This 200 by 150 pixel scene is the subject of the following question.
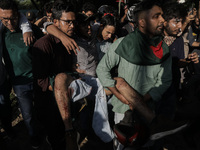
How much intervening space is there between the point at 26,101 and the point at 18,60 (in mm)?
743

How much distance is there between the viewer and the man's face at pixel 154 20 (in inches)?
78.8

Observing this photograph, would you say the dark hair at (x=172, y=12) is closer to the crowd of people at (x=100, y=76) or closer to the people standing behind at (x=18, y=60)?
the crowd of people at (x=100, y=76)

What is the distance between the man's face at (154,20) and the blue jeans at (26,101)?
2.24 metres

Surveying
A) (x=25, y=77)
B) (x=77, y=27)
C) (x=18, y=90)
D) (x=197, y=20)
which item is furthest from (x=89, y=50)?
(x=197, y=20)

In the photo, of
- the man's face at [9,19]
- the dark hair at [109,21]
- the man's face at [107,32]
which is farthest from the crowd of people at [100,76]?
the dark hair at [109,21]

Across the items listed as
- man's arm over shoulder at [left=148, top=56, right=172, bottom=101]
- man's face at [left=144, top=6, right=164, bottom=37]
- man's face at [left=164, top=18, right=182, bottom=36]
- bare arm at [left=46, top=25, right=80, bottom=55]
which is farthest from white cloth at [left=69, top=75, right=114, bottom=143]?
man's face at [left=164, top=18, right=182, bottom=36]

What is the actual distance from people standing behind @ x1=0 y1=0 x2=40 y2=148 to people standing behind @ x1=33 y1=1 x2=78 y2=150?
61 cm

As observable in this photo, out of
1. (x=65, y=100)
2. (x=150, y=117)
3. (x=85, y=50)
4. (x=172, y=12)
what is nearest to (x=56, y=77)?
(x=65, y=100)

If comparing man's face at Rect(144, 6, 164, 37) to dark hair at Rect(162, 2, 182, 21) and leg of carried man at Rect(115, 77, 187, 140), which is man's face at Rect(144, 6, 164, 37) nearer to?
leg of carried man at Rect(115, 77, 187, 140)

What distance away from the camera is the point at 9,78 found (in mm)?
3215

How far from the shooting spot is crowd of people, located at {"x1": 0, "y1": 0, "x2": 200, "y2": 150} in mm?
1884

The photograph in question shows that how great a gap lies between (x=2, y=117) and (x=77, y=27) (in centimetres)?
237

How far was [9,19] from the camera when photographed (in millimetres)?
2732

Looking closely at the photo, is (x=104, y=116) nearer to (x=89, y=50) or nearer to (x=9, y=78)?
(x=89, y=50)
